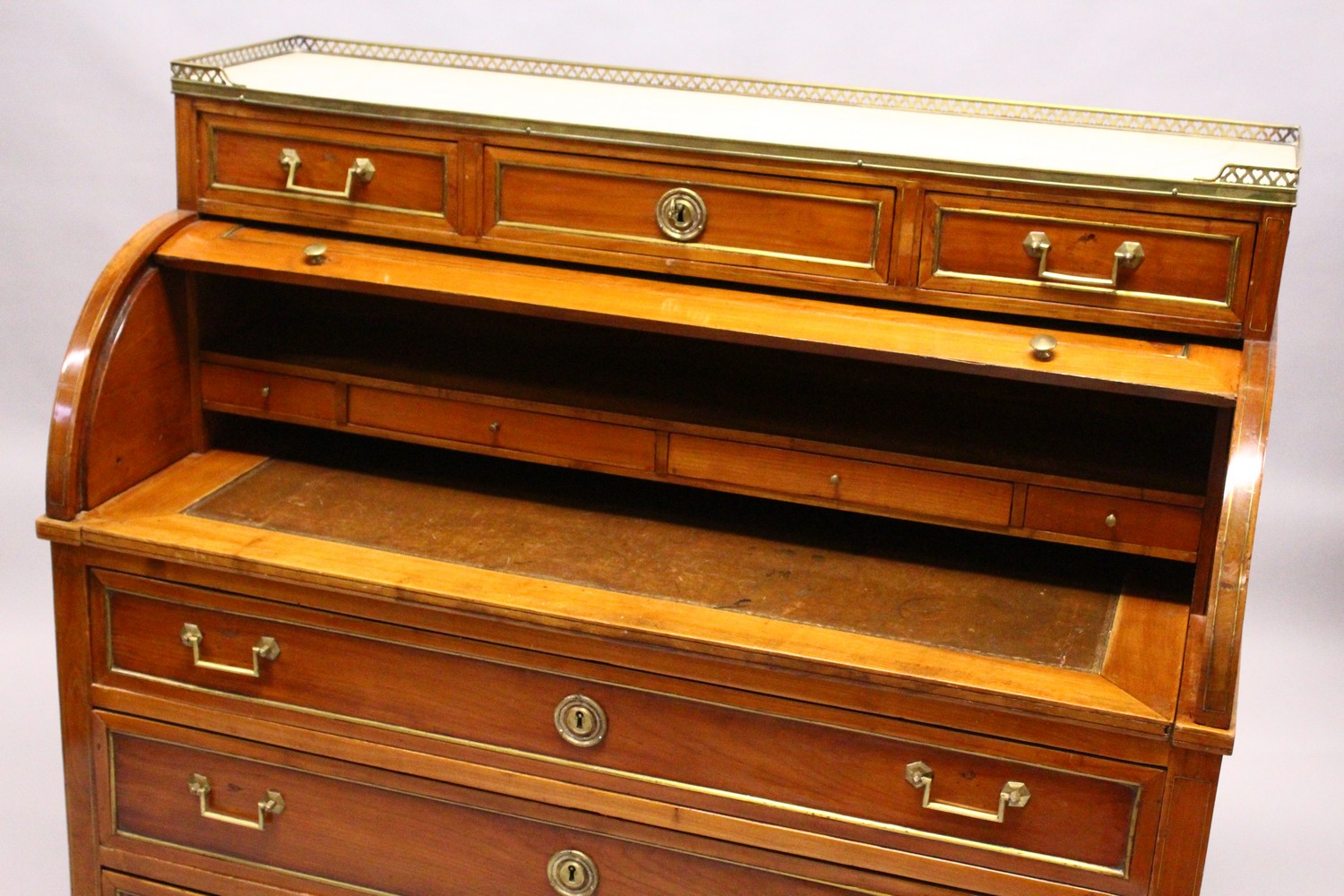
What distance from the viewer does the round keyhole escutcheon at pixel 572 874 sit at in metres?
3.01

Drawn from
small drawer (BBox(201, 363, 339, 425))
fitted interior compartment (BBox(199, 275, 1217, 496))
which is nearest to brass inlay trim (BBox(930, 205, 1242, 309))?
fitted interior compartment (BBox(199, 275, 1217, 496))

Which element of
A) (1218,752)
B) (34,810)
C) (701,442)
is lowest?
(34,810)

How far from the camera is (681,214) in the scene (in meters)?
2.98

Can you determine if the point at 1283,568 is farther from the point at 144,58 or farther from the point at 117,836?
the point at 144,58

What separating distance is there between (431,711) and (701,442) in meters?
0.62

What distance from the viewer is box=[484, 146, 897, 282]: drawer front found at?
291 centimetres

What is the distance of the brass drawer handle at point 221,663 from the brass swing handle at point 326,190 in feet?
2.46

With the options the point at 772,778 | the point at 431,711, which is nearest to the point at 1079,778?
the point at 772,778

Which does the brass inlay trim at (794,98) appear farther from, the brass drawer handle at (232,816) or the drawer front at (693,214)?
the brass drawer handle at (232,816)

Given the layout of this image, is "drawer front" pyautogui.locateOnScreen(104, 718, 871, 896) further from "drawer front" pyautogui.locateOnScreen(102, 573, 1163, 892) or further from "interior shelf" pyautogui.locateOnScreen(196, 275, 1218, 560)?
"interior shelf" pyautogui.locateOnScreen(196, 275, 1218, 560)

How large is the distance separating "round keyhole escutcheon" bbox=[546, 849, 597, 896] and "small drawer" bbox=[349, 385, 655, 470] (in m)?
0.64

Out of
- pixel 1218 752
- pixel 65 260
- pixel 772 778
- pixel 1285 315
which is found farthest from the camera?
pixel 65 260

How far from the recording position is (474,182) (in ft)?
10.1

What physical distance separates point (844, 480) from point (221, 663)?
1.08m
